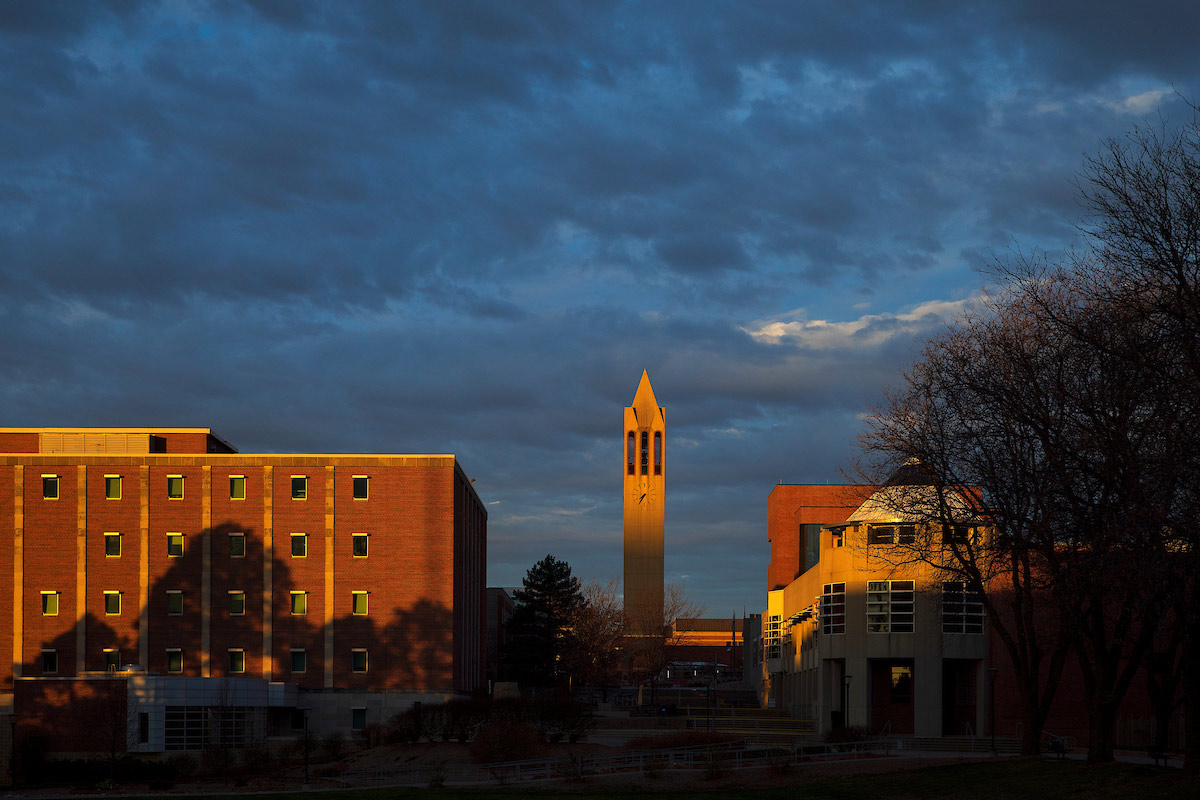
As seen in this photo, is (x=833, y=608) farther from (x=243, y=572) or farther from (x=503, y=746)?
(x=243, y=572)

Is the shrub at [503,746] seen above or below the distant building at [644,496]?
below

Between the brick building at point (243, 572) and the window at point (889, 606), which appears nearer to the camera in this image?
the window at point (889, 606)

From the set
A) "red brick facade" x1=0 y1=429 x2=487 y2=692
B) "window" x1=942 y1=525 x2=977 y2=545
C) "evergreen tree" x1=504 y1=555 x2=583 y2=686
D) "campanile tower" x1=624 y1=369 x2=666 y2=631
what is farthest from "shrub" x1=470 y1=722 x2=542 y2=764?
"campanile tower" x1=624 y1=369 x2=666 y2=631

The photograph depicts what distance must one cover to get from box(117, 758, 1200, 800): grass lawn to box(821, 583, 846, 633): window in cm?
2230

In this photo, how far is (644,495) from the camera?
115688 mm

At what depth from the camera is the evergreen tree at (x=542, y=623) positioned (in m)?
104

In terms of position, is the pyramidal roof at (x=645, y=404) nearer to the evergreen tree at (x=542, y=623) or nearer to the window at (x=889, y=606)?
the evergreen tree at (x=542, y=623)

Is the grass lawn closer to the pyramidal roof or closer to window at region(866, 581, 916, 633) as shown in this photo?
window at region(866, 581, 916, 633)

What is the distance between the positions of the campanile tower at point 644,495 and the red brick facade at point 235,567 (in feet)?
149

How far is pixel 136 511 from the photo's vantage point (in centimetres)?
6681

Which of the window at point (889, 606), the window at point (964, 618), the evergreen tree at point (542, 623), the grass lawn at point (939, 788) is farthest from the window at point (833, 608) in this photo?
the evergreen tree at point (542, 623)

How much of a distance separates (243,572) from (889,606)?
1380 inches

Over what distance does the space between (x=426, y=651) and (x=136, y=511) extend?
59.1ft

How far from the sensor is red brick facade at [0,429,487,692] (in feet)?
215
